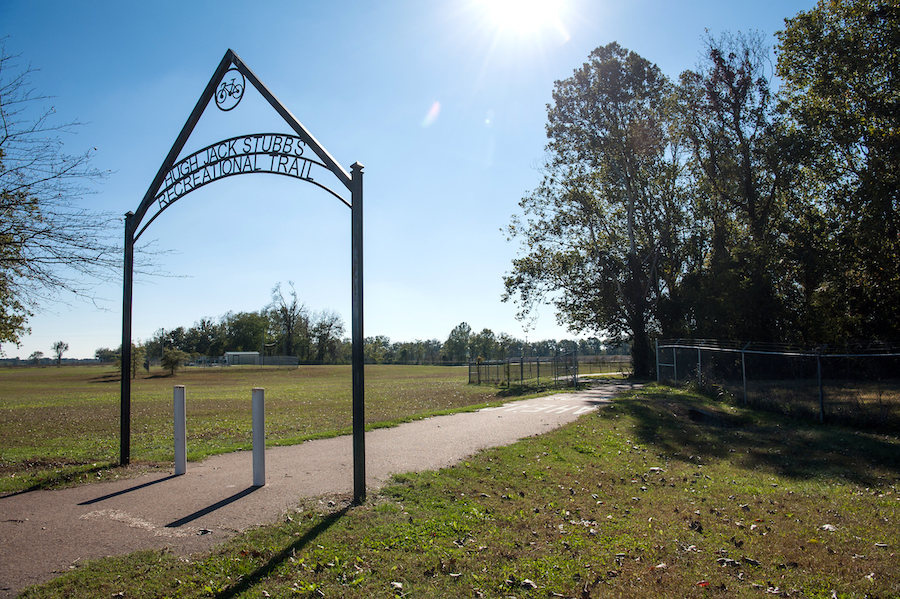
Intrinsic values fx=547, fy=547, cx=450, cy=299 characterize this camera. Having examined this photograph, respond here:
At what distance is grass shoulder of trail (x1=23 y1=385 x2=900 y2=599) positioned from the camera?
14.2ft

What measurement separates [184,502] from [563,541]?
424cm

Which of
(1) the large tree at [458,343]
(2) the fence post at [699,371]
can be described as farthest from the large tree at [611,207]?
(1) the large tree at [458,343]

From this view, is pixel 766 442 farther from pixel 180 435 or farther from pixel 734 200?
pixel 734 200

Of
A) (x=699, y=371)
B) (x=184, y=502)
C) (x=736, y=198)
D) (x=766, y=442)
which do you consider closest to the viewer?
(x=184, y=502)

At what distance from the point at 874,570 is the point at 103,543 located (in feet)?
22.4

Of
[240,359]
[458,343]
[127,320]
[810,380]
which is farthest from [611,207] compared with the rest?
[458,343]

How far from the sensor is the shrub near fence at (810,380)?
13516 mm

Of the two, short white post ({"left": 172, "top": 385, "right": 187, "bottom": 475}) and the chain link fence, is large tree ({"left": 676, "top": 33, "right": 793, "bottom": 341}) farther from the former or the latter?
short white post ({"left": 172, "top": 385, "right": 187, "bottom": 475})

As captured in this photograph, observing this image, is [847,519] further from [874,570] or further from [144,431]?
[144,431]

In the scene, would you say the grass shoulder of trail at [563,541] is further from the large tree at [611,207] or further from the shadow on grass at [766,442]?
the large tree at [611,207]

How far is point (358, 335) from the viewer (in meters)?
6.44

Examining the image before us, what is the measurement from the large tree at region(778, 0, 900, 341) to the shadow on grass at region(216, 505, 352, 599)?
78.8 ft

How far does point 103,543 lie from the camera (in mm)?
4953

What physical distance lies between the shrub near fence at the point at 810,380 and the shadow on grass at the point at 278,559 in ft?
41.4
